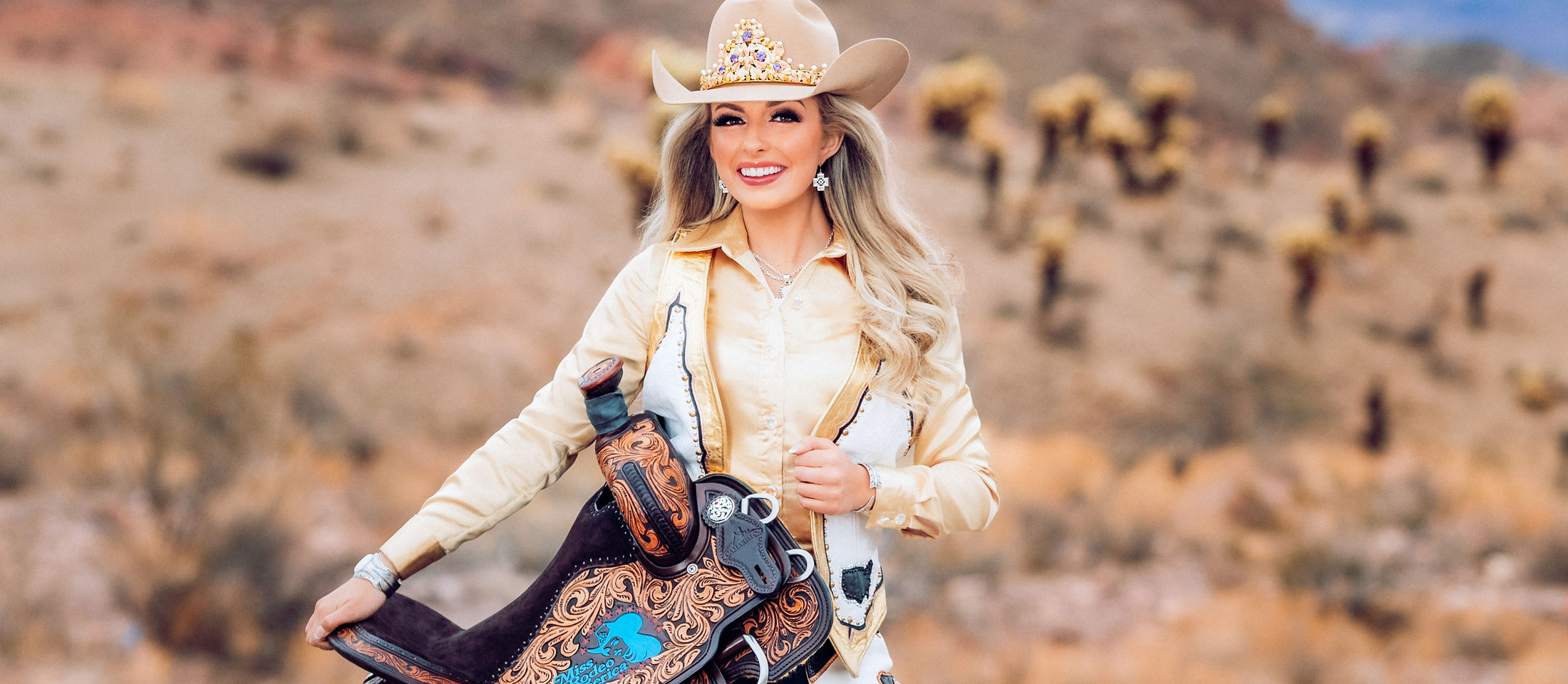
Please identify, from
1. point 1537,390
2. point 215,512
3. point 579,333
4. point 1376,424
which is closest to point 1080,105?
point 1376,424

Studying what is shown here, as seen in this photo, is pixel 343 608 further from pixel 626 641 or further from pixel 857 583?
pixel 857 583

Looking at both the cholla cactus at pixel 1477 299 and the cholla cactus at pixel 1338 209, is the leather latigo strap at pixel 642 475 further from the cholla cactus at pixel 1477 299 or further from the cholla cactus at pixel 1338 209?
the cholla cactus at pixel 1338 209

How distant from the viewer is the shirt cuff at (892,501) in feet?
5.79

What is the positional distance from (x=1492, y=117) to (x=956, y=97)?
785cm

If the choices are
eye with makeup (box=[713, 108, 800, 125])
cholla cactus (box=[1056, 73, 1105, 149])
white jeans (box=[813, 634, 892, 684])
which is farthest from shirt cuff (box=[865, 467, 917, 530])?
cholla cactus (box=[1056, 73, 1105, 149])

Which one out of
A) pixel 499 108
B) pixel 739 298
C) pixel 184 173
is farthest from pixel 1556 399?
pixel 184 173

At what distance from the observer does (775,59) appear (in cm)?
179

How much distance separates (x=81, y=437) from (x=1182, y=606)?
26.7 feet

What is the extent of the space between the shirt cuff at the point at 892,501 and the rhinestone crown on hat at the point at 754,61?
26.9 inches

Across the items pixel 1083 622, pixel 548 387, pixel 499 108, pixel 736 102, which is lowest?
pixel 1083 622

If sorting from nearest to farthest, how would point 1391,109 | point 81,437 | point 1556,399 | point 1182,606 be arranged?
1. point 1182,606
2. point 81,437
3. point 1556,399
4. point 1391,109

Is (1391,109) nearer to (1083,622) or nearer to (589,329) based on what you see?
(1083,622)

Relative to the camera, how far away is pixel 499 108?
51.2 feet

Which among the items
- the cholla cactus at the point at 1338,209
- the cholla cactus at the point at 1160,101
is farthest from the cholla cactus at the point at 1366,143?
A: the cholla cactus at the point at 1160,101
